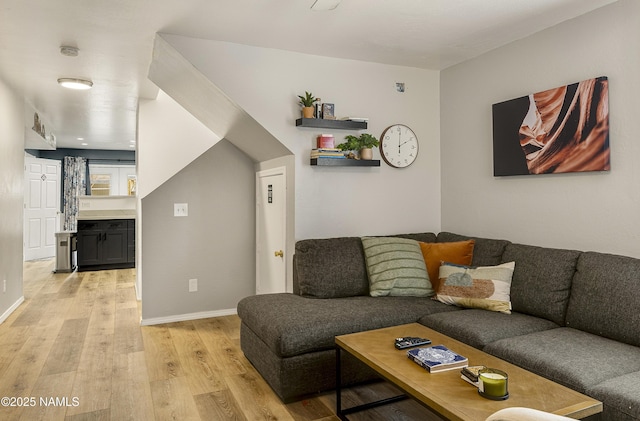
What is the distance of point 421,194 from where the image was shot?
13.0ft

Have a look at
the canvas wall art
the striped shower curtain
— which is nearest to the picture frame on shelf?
the canvas wall art

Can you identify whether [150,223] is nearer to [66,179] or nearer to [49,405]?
[49,405]

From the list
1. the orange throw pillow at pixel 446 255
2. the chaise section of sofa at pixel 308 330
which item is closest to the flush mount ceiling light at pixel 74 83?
the chaise section of sofa at pixel 308 330

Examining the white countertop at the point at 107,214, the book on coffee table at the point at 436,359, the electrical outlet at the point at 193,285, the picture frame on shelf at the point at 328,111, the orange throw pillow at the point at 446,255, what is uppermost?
the picture frame on shelf at the point at 328,111

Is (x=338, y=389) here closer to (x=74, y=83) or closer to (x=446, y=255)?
(x=446, y=255)

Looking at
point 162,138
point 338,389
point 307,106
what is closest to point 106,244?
point 162,138

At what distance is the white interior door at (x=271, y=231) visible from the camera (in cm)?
372

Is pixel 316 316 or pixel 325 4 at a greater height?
pixel 325 4

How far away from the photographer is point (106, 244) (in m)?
7.02

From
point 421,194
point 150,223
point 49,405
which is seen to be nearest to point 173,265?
point 150,223

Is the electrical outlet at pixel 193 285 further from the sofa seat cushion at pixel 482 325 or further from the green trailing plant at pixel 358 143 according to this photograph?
the sofa seat cushion at pixel 482 325

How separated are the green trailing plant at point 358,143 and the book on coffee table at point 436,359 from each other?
6.26 ft

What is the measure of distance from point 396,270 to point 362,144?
1.10 m

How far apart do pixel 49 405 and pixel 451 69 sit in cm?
392
